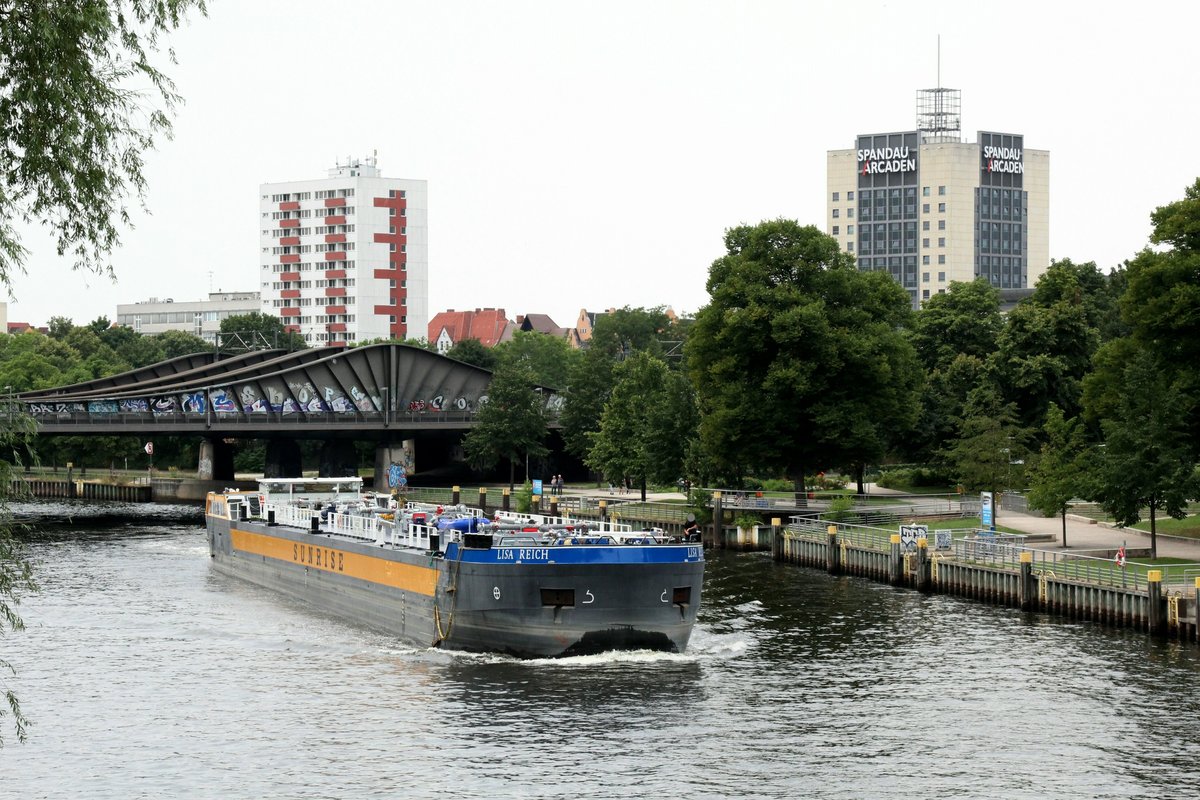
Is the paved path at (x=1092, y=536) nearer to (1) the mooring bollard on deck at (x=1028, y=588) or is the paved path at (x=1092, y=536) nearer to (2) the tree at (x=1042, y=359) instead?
(1) the mooring bollard on deck at (x=1028, y=588)

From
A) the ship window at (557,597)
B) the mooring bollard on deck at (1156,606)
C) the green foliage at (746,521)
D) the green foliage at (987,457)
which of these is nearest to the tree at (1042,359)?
the green foliage at (987,457)

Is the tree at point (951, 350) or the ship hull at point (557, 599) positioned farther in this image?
the tree at point (951, 350)

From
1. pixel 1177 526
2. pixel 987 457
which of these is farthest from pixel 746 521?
pixel 1177 526

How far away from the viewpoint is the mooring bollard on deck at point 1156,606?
50031 millimetres

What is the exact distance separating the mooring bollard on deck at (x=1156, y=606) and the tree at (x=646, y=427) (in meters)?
47.1

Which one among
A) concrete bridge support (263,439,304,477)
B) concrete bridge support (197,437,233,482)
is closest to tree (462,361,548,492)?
concrete bridge support (263,439,304,477)

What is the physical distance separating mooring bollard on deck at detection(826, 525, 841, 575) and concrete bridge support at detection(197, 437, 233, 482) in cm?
7531

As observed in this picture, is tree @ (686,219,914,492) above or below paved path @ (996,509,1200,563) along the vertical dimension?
above

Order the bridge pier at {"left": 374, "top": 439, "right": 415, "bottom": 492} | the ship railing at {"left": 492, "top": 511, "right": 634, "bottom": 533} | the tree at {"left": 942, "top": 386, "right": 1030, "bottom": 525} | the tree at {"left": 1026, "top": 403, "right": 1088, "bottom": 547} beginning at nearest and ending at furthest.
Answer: the ship railing at {"left": 492, "top": 511, "right": 634, "bottom": 533}
the tree at {"left": 1026, "top": 403, "right": 1088, "bottom": 547}
the tree at {"left": 942, "top": 386, "right": 1030, "bottom": 525}
the bridge pier at {"left": 374, "top": 439, "right": 415, "bottom": 492}

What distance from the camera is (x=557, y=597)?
146ft

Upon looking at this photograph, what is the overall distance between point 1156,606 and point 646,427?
2038 inches

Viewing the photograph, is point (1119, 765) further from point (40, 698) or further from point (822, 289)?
point (822, 289)

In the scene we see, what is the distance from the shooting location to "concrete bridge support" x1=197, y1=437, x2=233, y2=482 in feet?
445

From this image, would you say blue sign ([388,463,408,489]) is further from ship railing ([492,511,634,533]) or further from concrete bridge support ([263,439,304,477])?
ship railing ([492,511,634,533])
